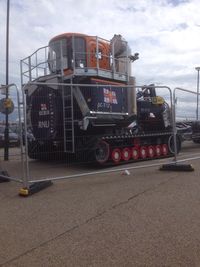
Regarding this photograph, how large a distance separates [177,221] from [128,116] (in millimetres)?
7910

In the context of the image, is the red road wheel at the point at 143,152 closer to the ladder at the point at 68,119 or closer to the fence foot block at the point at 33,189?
the ladder at the point at 68,119

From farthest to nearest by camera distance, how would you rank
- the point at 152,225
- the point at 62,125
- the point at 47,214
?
the point at 62,125 → the point at 47,214 → the point at 152,225

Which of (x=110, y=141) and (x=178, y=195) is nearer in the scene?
(x=178, y=195)

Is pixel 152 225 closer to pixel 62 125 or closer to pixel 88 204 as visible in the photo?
pixel 88 204

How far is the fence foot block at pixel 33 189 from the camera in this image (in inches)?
328

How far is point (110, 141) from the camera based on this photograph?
13.3 m

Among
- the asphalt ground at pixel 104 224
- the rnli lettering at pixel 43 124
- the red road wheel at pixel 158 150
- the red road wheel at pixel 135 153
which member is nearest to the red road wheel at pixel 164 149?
the red road wheel at pixel 158 150

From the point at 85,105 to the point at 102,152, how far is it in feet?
5.12

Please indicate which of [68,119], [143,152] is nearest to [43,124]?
[68,119]

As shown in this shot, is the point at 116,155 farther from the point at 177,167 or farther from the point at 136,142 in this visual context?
the point at 177,167

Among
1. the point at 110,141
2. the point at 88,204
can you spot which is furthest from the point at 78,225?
the point at 110,141

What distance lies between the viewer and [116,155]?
44.3 feet

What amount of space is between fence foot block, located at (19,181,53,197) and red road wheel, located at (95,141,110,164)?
383cm

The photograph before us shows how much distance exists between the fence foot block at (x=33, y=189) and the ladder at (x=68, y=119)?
303 cm
